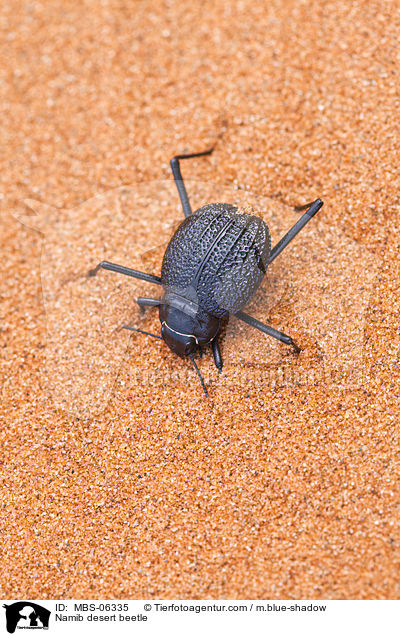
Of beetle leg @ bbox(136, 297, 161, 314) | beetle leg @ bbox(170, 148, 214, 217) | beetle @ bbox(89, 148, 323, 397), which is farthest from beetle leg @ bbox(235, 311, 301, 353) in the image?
beetle leg @ bbox(170, 148, 214, 217)

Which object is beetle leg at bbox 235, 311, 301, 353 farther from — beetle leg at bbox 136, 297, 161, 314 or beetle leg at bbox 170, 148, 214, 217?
beetle leg at bbox 170, 148, 214, 217

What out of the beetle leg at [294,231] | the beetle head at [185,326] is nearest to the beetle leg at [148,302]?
the beetle head at [185,326]

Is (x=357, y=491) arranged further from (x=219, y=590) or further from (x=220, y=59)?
(x=220, y=59)
